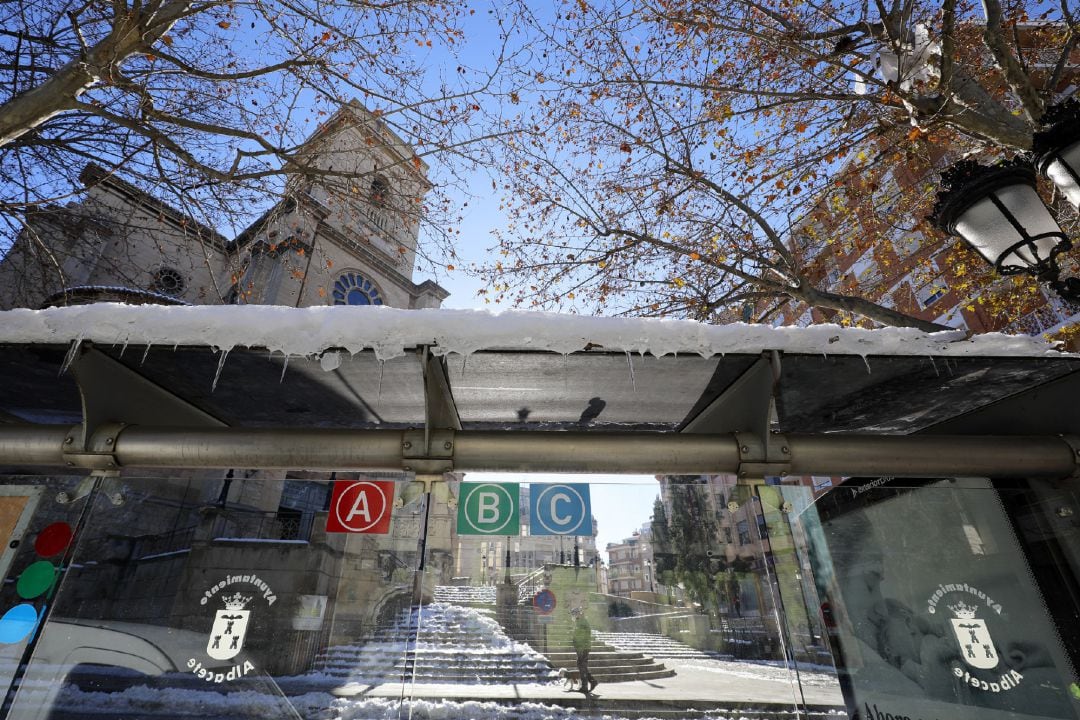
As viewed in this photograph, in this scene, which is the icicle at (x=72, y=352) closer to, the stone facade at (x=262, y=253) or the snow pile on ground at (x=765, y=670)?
the snow pile on ground at (x=765, y=670)

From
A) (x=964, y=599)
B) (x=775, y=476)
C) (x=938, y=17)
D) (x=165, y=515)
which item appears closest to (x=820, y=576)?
(x=775, y=476)

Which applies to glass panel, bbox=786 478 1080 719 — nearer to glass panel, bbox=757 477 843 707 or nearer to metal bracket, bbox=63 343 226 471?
glass panel, bbox=757 477 843 707

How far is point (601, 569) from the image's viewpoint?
265 cm

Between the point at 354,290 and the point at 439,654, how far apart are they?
1064 inches

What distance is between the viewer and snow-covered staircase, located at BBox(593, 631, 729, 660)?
2547 millimetres

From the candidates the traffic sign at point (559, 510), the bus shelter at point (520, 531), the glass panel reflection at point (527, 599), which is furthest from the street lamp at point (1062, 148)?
the traffic sign at point (559, 510)

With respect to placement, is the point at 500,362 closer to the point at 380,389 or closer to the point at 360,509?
the point at 380,389

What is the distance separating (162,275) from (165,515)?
23.9m

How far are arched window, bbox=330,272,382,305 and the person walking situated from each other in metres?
25.9

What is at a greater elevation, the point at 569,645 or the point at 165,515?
the point at 165,515

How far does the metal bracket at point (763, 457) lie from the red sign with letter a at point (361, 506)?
1.91 m

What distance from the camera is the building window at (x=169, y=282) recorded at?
840 inches

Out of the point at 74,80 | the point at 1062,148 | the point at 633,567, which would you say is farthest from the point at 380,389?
the point at 74,80

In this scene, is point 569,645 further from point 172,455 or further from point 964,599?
point 172,455
